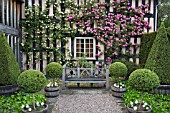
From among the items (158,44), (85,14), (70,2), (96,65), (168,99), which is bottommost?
(168,99)

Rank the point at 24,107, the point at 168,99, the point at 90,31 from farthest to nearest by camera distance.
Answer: the point at 90,31 < the point at 168,99 < the point at 24,107

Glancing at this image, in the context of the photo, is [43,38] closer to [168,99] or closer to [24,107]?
[24,107]

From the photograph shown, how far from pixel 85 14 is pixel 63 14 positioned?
1.05 metres

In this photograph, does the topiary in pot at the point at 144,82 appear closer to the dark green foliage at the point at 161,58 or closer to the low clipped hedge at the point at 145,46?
the dark green foliage at the point at 161,58

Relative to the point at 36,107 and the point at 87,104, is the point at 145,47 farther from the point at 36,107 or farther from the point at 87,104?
the point at 36,107

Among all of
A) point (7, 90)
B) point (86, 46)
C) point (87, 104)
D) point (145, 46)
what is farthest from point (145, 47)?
point (7, 90)

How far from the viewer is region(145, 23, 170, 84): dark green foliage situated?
5910 mm

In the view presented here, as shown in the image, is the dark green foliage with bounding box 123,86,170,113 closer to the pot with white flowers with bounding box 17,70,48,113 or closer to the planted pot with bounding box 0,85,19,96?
the pot with white flowers with bounding box 17,70,48,113

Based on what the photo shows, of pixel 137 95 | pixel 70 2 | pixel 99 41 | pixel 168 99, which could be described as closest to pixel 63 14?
pixel 70 2

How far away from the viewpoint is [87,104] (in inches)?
204

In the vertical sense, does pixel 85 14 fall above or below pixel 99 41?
above

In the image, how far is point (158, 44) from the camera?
6.11 m

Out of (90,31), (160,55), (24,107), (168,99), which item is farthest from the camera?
(90,31)

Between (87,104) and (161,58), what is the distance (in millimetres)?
2788
